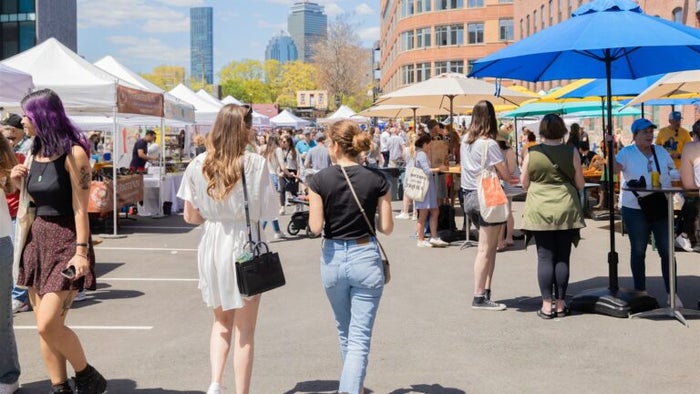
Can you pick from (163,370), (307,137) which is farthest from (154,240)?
(307,137)

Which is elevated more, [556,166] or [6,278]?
[556,166]

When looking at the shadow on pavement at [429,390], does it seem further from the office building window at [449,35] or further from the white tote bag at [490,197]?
the office building window at [449,35]

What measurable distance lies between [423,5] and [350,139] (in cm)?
8608

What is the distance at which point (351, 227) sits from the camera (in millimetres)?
4539

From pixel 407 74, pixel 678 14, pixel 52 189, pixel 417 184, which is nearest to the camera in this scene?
pixel 52 189

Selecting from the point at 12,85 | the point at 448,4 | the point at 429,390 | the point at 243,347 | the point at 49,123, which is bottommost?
the point at 429,390

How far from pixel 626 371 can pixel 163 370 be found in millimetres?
3374

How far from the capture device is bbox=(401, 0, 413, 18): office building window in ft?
297

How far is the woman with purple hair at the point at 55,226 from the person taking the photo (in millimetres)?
4617

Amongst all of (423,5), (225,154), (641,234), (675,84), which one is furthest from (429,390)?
(423,5)

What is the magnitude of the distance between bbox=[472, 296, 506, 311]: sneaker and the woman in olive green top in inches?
18.3

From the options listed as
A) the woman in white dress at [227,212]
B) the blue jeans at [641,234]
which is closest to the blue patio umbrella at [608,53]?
the blue jeans at [641,234]

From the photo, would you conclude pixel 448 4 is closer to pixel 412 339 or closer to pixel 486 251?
pixel 486 251

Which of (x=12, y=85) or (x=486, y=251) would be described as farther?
(x=12, y=85)
